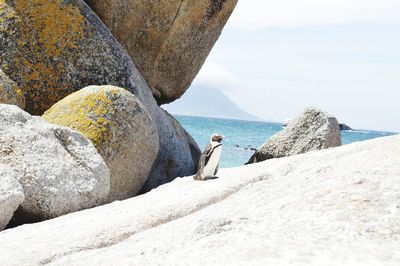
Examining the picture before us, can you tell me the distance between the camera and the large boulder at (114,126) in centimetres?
1062

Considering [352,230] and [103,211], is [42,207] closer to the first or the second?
[103,211]

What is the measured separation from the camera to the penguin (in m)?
10.1

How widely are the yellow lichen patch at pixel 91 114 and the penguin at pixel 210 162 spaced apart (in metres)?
1.80

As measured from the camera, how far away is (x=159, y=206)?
6539mm

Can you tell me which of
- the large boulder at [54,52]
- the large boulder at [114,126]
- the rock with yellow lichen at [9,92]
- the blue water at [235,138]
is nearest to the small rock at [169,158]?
the large boulder at [114,126]

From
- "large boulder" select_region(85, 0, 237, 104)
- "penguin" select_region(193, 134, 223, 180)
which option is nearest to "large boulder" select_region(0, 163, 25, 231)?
"penguin" select_region(193, 134, 223, 180)

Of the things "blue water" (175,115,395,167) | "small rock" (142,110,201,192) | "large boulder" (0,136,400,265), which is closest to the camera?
"large boulder" (0,136,400,265)

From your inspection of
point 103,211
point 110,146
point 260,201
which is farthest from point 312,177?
point 110,146

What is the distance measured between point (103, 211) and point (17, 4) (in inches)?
257

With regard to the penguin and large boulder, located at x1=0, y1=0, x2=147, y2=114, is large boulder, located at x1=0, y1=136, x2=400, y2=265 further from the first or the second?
large boulder, located at x1=0, y1=0, x2=147, y2=114

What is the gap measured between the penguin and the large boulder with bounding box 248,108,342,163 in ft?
14.7

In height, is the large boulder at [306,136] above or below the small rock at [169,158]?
above

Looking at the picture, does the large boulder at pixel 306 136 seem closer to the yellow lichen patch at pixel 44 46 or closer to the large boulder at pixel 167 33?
the large boulder at pixel 167 33

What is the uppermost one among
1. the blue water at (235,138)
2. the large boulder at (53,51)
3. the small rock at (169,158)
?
the large boulder at (53,51)
